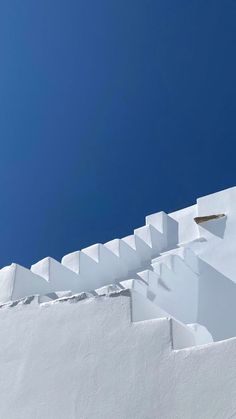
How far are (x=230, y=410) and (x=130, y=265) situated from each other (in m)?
5.40

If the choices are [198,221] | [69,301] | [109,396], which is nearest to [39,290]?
[69,301]

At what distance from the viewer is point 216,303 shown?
7883mm

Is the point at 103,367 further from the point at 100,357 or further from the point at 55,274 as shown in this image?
the point at 55,274

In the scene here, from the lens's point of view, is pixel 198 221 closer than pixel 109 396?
No

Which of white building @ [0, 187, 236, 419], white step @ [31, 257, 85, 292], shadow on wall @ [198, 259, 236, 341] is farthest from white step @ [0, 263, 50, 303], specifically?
shadow on wall @ [198, 259, 236, 341]

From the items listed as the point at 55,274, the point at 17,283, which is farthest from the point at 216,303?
the point at 17,283

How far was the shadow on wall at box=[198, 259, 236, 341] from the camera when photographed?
7535 millimetres

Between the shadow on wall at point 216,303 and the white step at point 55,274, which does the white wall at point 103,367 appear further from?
the shadow on wall at point 216,303

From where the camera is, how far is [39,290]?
18.5 feet

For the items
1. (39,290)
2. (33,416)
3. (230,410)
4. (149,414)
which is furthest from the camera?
(39,290)

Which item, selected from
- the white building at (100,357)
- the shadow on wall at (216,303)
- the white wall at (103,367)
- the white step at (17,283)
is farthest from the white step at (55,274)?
the shadow on wall at (216,303)

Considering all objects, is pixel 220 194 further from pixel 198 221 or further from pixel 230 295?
pixel 230 295

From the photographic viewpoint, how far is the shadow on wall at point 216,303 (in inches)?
297

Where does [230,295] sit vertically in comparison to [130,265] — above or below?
below
